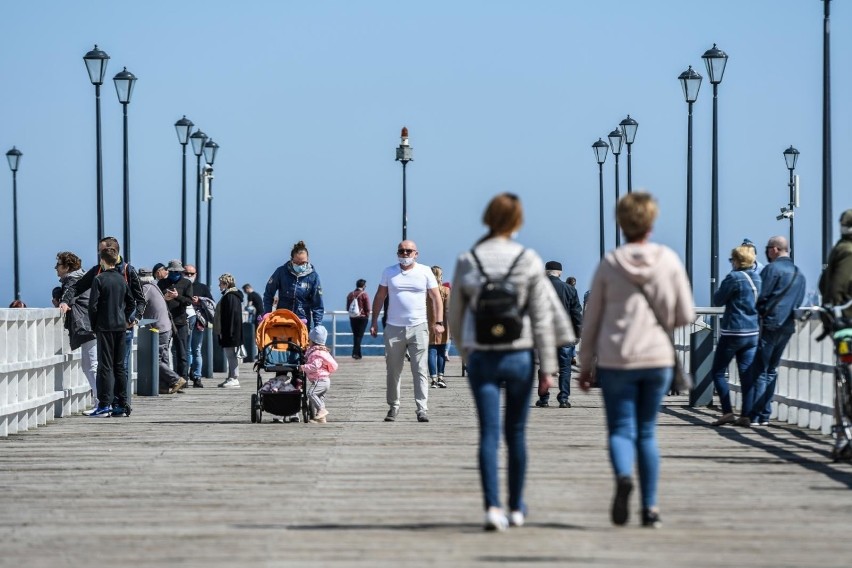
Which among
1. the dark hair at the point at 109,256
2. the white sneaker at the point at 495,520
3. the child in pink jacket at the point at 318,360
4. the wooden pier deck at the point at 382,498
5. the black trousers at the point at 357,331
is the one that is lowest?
the black trousers at the point at 357,331

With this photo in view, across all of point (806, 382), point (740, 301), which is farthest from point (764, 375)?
point (740, 301)

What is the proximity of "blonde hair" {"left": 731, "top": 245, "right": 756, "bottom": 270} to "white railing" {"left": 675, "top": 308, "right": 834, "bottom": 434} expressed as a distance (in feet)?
2.52

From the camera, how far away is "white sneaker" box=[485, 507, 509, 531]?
9195mm

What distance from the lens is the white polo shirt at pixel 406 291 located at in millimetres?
17172

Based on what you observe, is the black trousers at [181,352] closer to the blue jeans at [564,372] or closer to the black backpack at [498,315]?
the blue jeans at [564,372]

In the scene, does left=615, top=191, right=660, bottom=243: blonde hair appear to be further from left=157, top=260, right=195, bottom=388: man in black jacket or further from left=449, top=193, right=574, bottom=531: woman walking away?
left=157, top=260, right=195, bottom=388: man in black jacket

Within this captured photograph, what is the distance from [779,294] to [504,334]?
799 cm

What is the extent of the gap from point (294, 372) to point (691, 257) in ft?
51.5

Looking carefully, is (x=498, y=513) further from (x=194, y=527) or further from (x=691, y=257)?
(x=691, y=257)

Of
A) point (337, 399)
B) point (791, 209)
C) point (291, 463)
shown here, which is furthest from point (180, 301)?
point (791, 209)

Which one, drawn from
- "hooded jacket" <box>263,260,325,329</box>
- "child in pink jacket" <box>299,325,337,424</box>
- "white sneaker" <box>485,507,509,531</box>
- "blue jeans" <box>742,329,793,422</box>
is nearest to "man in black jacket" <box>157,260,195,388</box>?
"hooded jacket" <box>263,260,325,329</box>

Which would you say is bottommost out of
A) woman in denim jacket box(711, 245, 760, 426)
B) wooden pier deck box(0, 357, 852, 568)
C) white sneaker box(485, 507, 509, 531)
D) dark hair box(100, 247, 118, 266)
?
wooden pier deck box(0, 357, 852, 568)

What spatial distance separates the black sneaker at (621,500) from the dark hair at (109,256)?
34.8 ft

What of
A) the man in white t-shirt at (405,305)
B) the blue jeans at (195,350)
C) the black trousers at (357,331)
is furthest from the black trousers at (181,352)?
the black trousers at (357,331)
